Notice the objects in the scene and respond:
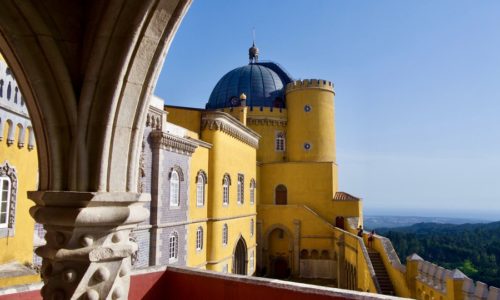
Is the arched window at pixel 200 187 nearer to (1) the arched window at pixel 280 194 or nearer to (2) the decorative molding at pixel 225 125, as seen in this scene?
(2) the decorative molding at pixel 225 125

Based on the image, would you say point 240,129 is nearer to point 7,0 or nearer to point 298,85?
point 298,85

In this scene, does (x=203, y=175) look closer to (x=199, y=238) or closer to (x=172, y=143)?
(x=199, y=238)

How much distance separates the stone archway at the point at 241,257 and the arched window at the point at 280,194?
24.6 feet

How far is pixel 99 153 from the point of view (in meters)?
2.53

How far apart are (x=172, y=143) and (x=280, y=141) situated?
60.4ft

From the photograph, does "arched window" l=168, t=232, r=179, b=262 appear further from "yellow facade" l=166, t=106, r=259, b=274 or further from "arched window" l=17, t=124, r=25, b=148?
"arched window" l=17, t=124, r=25, b=148

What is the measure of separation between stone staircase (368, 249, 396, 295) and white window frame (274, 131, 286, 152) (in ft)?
43.4

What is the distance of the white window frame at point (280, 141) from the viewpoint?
32688 millimetres

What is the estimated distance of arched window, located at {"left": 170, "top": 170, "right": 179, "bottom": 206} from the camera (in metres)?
15.5

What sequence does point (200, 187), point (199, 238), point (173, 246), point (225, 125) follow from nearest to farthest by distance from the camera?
1. point (173, 246)
2. point (199, 238)
3. point (200, 187)
4. point (225, 125)

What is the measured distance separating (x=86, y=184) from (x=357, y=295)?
3655 millimetres

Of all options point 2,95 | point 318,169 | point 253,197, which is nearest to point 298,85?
point 318,169

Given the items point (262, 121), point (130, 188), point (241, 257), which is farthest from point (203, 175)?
point (130, 188)

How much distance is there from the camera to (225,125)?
813 inches
